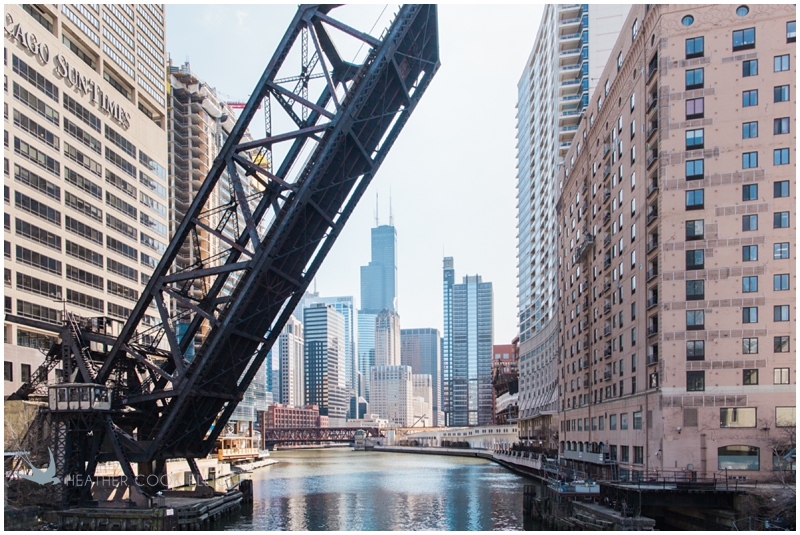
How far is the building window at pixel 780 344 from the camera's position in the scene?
38.2 m

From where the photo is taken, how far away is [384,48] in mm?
34688

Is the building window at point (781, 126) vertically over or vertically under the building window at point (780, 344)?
over

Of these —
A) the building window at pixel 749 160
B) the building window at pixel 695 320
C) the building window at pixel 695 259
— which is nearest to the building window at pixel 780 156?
the building window at pixel 749 160

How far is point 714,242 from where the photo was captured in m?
39.7

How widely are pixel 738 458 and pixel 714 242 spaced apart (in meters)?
10.7

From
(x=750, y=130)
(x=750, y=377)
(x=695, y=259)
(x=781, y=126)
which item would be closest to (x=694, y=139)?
(x=750, y=130)

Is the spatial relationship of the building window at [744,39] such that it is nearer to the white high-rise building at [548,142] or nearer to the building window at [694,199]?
the building window at [694,199]

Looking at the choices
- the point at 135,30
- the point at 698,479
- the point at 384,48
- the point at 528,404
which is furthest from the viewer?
the point at 528,404

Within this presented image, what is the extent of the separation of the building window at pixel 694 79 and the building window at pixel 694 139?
2.32 metres

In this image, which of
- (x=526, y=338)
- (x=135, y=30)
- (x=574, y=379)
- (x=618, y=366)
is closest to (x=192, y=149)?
(x=135, y=30)

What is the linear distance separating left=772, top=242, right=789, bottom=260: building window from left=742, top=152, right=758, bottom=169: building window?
421 centimetres

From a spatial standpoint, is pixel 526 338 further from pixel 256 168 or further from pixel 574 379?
pixel 256 168

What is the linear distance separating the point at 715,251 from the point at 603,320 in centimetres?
1708

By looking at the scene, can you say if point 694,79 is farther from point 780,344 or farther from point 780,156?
Answer: point 780,344
